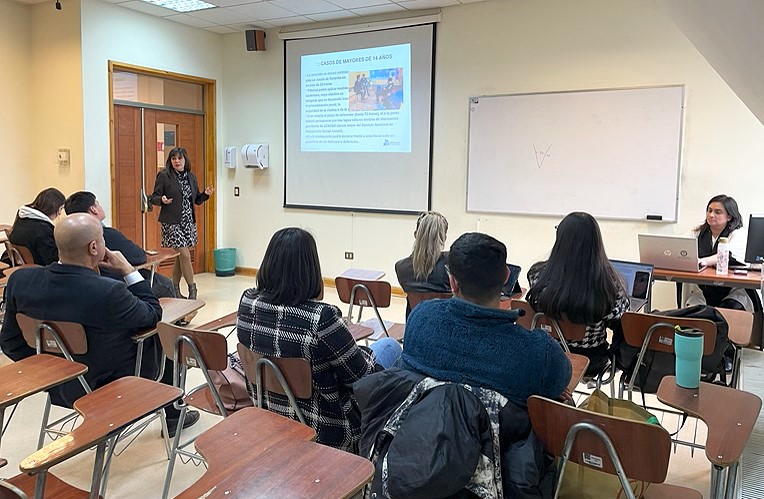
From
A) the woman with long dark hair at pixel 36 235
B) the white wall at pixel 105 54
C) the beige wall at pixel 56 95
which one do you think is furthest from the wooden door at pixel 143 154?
the woman with long dark hair at pixel 36 235

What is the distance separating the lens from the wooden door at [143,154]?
6.57m

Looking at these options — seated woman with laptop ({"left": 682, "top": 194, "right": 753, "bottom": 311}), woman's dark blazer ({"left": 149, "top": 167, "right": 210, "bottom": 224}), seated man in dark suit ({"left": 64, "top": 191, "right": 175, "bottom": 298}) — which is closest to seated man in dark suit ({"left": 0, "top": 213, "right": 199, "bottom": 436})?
seated man in dark suit ({"left": 64, "top": 191, "right": 175, "bottom": 298})

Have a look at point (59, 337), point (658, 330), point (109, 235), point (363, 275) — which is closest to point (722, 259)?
point (658, 330)

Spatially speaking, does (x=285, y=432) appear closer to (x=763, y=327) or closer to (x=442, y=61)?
(x=763, y=327)

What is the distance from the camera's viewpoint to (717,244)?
4504 mm

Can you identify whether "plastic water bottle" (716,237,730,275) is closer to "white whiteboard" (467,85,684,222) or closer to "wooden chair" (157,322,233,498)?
"white whiteboard" (467,85,684,222)

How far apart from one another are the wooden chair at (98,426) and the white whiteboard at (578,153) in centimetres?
444

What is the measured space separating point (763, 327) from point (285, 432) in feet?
12.5

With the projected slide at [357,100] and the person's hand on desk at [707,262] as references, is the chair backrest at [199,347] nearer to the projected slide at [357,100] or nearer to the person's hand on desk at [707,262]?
the person's hand on desk at [707,262]

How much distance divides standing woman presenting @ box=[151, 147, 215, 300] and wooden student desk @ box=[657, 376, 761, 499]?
501cm

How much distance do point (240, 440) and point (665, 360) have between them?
1996 millimetres

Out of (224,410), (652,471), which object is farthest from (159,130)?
(652,471)

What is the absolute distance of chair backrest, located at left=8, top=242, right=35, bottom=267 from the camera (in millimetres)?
4340

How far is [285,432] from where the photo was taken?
166 centimetres
